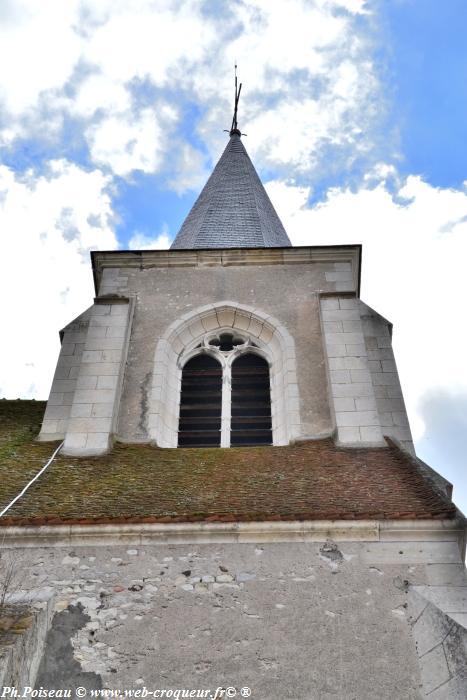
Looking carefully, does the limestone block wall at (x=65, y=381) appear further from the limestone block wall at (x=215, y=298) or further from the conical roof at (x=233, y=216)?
the conical roof at (x=233, y=216)

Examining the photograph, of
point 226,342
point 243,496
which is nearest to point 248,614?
point 243,496

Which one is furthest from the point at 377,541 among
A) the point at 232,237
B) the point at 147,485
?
the point at 232,237

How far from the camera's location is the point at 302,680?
18.3 ft

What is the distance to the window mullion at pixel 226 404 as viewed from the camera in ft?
32.7

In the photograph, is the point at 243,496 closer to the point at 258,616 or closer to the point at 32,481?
the point at 258,616

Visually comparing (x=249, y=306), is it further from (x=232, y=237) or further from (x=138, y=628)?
(x=138, y=628)

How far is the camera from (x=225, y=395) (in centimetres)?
1063

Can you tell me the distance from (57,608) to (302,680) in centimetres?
204

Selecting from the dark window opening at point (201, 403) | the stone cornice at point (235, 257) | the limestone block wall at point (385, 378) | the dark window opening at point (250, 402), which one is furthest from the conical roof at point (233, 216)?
the dark window opening at point (201, 403)

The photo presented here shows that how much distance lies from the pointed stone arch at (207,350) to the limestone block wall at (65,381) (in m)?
1.16

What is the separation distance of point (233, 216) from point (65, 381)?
7.75m

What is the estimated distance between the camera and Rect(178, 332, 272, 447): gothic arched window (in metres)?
10.1

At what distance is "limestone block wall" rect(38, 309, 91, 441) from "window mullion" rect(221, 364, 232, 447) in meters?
2.08

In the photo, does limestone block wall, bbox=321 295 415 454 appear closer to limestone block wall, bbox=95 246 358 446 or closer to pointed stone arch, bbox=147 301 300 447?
limestone block wall, bbox=95 246 358 446
